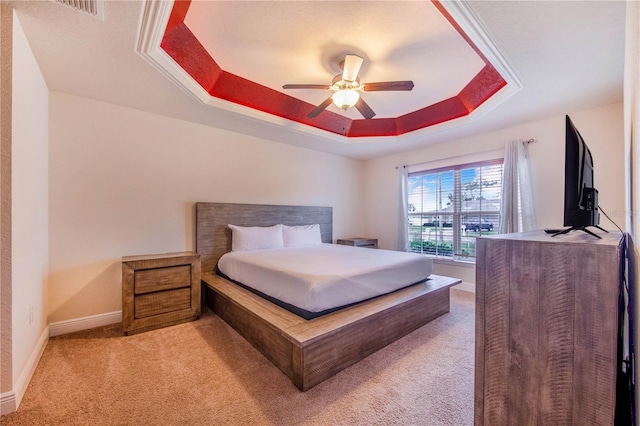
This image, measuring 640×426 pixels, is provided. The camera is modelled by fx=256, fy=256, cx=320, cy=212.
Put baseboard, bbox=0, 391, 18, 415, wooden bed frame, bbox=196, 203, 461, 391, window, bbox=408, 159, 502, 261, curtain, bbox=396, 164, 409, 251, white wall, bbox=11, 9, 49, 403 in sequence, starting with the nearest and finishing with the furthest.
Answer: baseboard, bbox=0, 391, 18, 415 → white wall, bbox=11, 9, 49, 403 → wooden bed frame, bbox=196, 203, 461, 391 → window, bbox=408, 159, 502, 261 → curtain, bbox=396, 164, 409, 251

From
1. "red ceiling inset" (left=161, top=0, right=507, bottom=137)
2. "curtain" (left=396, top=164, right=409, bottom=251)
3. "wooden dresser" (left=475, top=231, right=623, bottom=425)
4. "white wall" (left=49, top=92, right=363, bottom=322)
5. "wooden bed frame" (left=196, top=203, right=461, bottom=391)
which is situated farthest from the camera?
"curtain" (left=396, top=164, right=409, bottom=251)

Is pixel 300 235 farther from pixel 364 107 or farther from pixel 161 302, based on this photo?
pixel 364 107

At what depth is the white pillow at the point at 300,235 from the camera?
3.77 meters

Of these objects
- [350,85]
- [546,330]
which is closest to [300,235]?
[350,85]

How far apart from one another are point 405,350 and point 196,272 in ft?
7.14

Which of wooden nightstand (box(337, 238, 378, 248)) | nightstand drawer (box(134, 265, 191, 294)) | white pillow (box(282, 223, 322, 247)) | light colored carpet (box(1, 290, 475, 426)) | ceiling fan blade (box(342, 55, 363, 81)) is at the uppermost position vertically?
ceiling fan blade (box(342, 55, 363, 81))

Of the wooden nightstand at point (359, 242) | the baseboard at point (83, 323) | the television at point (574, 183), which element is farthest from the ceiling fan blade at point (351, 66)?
the baseboard at point (83, 323)

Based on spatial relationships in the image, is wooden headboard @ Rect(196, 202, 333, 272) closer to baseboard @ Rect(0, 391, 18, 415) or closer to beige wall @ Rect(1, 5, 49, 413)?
beige wall @ Rect(1, 5, 49, 413)

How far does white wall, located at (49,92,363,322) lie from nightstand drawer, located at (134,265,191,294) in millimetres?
559

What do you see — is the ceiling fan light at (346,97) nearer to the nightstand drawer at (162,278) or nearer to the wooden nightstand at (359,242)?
the nightstand drawer at (162,278)

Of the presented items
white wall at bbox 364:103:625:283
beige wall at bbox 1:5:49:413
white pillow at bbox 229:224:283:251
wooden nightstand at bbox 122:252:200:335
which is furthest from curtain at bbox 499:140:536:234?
beige wall at bbox 1:5:49:413

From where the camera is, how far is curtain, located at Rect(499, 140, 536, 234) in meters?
3.20

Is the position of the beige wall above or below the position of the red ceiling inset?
below

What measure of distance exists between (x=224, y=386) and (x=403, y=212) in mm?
3729
